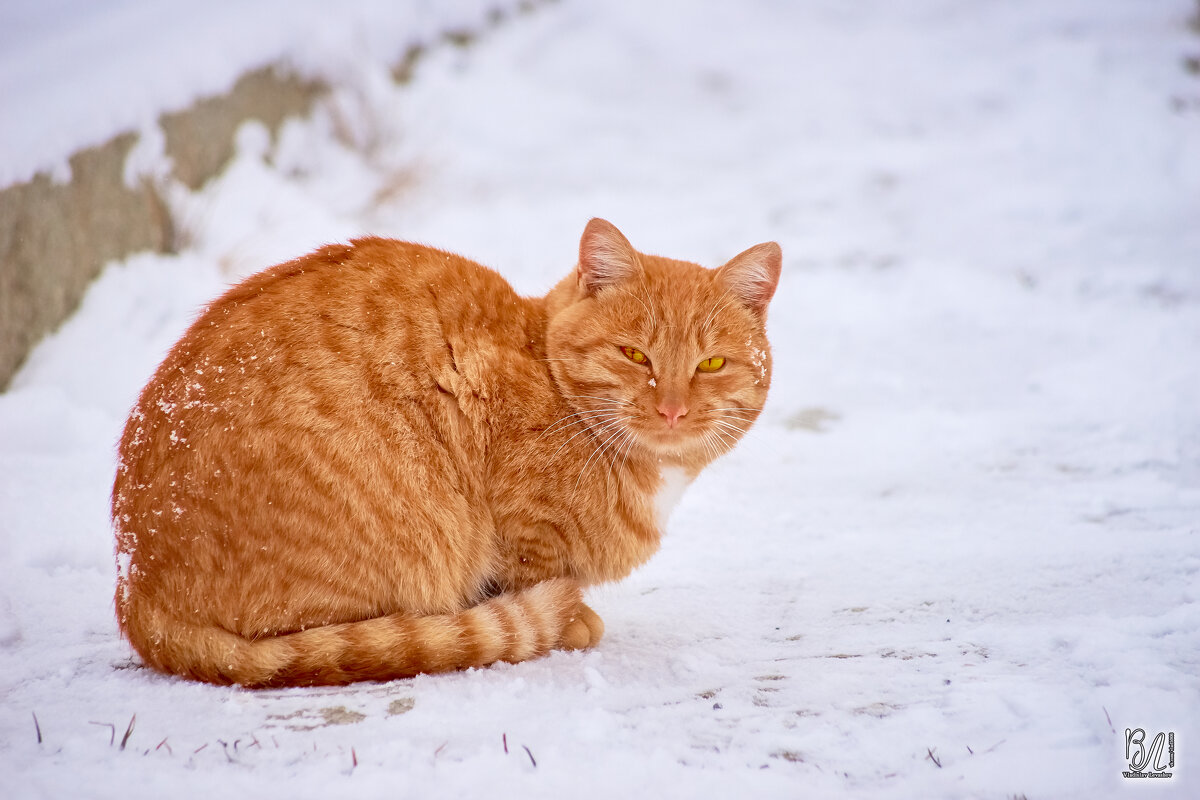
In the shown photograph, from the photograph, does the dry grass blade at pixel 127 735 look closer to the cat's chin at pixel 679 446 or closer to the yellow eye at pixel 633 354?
the cat's chin at pixel 679 446

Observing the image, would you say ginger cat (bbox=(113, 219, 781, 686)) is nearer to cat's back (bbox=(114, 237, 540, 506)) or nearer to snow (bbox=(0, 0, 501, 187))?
cat's back (bbox=(114, 237, 540, 506))

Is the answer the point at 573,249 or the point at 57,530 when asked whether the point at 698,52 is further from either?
the point at 57,530

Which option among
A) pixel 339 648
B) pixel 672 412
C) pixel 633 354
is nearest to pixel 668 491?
pixel 672 412

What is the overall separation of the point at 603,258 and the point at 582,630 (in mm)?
1023

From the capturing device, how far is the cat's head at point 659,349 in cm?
234

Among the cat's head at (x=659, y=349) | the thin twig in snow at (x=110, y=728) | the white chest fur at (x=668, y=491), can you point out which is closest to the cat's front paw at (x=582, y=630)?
the white chest fur at (x=668, y=491)

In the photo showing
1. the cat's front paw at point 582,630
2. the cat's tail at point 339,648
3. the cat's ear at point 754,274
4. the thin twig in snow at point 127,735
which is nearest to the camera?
the thin twig in snow at point 127,735

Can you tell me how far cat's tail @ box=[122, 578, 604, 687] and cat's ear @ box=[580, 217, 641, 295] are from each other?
0.97 m

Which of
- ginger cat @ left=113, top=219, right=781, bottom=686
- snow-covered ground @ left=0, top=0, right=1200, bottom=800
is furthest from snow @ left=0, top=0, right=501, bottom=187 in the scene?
ginger cat @ left=113, top=219, right=781, bottom=686

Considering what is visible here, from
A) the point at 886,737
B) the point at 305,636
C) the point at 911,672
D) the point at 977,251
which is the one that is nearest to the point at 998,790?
the point at 886,737

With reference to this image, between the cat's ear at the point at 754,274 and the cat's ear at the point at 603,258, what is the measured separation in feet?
0.93

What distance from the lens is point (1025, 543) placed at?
291 cm

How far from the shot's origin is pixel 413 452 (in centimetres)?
213

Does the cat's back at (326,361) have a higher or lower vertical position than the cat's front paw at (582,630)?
higher
